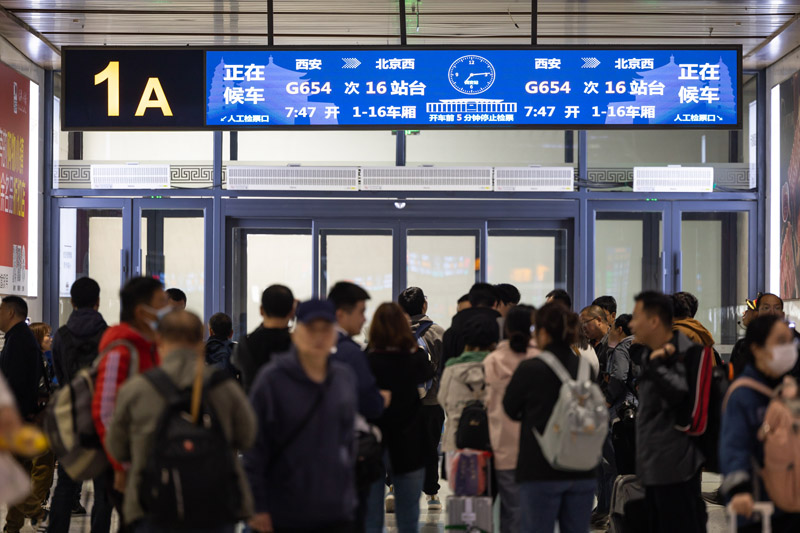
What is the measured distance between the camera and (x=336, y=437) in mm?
3668

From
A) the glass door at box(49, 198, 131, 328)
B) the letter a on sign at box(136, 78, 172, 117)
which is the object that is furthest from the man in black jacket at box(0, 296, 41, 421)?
the glass door at box(49, 198, 131, 328)

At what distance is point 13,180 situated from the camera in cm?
1006

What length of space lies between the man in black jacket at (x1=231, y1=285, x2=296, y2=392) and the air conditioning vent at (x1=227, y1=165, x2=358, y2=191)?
6.13 m

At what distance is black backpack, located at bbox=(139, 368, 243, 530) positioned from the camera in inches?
134

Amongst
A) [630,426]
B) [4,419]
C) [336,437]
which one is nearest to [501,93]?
[630,426]

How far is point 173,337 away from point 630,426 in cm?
380

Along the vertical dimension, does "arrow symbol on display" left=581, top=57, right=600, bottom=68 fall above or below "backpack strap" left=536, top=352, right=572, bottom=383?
above

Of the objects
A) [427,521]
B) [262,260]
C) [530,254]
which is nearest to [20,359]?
[427,521]

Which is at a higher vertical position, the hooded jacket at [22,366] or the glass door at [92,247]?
the glass door at [92,247]

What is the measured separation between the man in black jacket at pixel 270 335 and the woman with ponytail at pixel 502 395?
108cm

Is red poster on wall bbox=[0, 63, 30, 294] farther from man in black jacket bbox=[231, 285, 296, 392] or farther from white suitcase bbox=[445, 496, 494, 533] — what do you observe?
white suitcase bbox=[445, 496, 494, 533]

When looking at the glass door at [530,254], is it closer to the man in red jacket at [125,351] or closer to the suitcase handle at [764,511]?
the man in red jacket at [125,351]

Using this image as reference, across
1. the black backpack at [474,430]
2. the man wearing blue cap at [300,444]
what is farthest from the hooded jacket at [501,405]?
the man wearing blue cap at [300,444]

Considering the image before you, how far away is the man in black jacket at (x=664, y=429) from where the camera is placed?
187 inches
